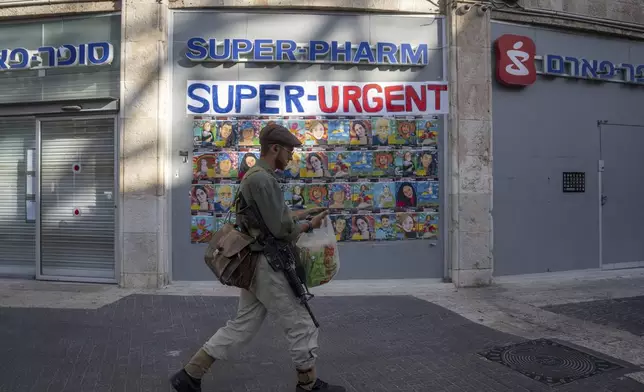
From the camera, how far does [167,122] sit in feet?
24.5

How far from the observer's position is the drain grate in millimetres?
4117

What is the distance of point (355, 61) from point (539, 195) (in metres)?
3.65

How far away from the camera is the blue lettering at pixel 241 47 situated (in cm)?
752

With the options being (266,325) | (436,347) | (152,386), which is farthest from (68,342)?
(436,347)

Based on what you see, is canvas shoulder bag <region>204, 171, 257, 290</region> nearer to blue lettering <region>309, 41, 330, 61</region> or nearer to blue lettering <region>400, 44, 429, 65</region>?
blue lettering <region>309, 41, 330, 61</region>

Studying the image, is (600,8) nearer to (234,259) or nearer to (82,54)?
(234,259)

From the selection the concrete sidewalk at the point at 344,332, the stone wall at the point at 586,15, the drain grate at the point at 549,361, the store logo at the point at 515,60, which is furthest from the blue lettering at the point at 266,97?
the drain grate at the point at 549,361

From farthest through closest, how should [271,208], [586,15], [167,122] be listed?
[586,15], [167,122], [271,208]

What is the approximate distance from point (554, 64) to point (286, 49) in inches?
172

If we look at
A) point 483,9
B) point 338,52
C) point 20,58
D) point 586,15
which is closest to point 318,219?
point 338,52

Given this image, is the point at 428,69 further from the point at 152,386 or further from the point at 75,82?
the point at 152,386

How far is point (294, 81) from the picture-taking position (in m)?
7.66

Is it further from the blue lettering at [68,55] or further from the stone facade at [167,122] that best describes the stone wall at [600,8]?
the blue lettering at [68,55]

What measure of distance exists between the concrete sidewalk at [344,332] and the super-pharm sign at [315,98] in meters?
2.58
